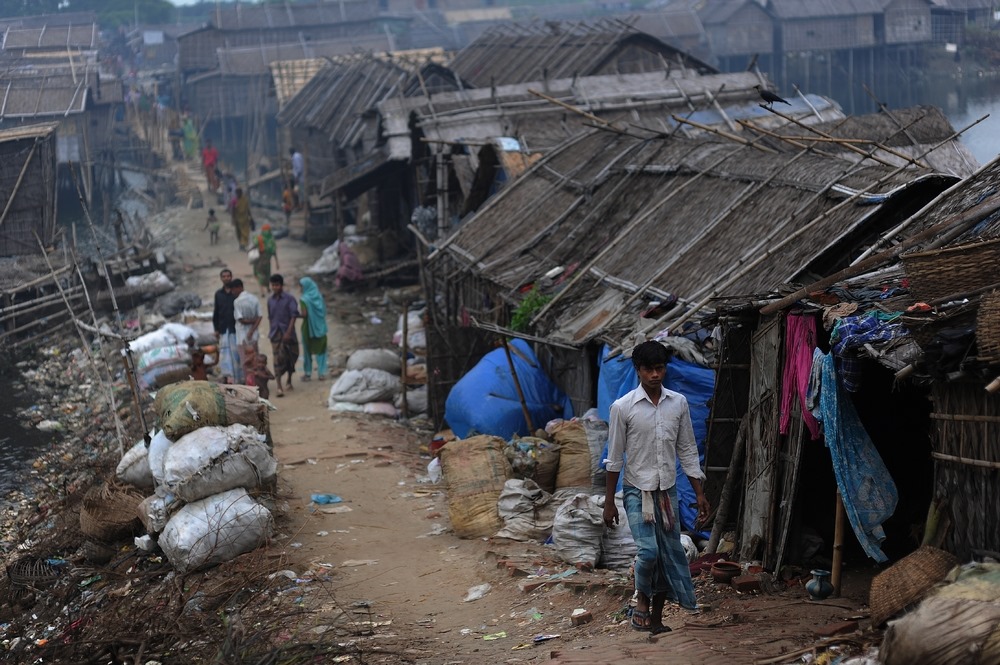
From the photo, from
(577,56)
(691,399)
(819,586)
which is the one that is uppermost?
Answer: (577,56)

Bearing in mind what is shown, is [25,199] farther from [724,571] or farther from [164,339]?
[724,571]

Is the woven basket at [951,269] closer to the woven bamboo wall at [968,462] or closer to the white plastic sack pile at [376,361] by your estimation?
the woven bamboo wall at [968,462]

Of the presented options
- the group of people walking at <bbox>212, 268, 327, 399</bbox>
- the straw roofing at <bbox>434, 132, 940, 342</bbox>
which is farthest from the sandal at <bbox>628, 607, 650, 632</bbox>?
the group of people walking at <bbox>212, 268, 327, 399</bbox>

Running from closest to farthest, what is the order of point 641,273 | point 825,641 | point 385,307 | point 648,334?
point 825,641, point 648,334, point 641,273, point 385,307

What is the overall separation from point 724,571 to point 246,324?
6.80 metres

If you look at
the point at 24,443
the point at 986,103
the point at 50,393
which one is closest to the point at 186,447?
the point at 24,443

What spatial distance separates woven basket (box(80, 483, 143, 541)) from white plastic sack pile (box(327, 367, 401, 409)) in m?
3.50

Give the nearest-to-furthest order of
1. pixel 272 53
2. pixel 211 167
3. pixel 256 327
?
1. pixel 256 327
2. pixel 211 167
3. pixel 272 53

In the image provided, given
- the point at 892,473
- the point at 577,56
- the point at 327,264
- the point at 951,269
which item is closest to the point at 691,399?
the point at 892,473

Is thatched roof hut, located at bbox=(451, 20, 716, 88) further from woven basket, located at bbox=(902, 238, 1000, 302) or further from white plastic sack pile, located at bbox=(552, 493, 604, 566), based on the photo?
woven basket, located at bbox=(902, 238, 1000, 302)

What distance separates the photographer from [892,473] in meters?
6.23

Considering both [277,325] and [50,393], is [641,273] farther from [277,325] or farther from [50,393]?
[50,393]

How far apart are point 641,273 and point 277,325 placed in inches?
164

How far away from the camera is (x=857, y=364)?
17.1 ft
